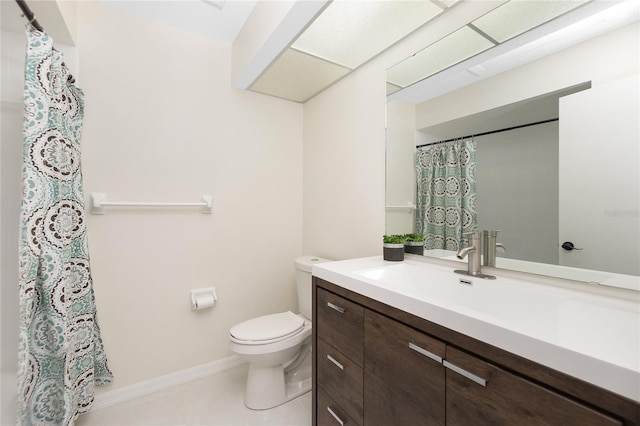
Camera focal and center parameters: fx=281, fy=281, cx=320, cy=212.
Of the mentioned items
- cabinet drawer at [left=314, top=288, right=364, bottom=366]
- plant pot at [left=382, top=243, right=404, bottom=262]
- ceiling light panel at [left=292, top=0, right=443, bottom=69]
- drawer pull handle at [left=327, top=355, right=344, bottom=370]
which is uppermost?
ceiling light panel at [left=292, top=0, right=443, bottom=69]

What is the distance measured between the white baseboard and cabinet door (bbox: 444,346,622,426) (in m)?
1.73

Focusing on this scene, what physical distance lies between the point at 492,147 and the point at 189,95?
6.06 feet

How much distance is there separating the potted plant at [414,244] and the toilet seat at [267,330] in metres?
0.80

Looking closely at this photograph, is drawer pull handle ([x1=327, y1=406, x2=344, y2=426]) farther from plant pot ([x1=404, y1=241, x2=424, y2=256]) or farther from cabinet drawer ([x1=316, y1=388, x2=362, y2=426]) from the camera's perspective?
plant pot ([x1=404, y1=241, x2=424, y2=256])

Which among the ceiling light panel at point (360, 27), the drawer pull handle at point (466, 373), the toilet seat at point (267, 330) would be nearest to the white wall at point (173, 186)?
the toilet seat at point (267, 330)

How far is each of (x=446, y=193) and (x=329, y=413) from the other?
1.16m

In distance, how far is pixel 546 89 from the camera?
104 cm

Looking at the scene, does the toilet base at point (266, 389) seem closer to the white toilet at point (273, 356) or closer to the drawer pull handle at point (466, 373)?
the white toilet at point (273, 356)

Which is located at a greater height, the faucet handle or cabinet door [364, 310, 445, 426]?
the faucet handle

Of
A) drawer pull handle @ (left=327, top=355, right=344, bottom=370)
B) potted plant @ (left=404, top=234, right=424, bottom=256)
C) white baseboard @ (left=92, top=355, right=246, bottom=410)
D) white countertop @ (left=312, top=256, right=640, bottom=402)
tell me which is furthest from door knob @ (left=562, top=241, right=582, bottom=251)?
white baseboard @ (left=92, top=355, right=246, bottom=410)

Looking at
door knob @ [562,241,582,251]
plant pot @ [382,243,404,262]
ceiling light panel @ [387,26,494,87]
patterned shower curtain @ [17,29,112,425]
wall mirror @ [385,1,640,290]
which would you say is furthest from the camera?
plant pot @ [382,243,404,262]

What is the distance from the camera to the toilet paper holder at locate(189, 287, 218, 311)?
188 cm

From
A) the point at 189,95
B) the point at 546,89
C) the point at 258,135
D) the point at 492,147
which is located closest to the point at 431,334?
the point at 492,147

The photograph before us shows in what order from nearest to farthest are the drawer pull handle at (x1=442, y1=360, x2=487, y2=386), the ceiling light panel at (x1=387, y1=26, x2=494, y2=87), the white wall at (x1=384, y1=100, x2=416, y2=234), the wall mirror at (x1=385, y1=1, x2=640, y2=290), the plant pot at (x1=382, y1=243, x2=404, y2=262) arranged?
the drawer pull handle at (x1=442, y1=360, x2=487, y2=386) < the wall mirror at (x1=385, y1=1, x2=640, y2=290) < the ceiling light panel at (x1=387, y1=26, x2=494, y2=87) < the plant pot at (x1=382, y1=243, x2=404, y2=262) < the white wall at (x1=384, y1=100, x2=416, y2=234)
